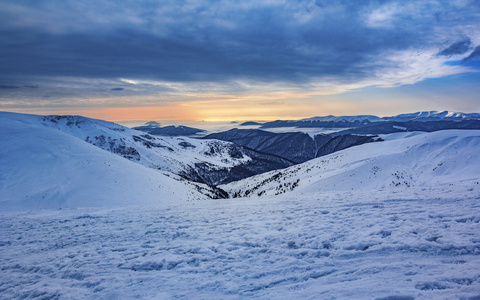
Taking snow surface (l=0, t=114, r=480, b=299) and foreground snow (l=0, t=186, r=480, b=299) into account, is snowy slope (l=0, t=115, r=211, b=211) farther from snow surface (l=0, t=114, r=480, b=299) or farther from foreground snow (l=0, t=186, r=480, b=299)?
foreground snow (l=0, t=186, r=480, b=299)

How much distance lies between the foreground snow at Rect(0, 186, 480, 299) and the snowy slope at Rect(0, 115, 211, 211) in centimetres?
878

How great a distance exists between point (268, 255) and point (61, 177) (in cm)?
2483

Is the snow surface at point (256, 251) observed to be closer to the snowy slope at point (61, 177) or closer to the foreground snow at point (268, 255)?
the foreground snow at point (268, 255)

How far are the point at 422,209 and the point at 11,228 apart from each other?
19.8 m

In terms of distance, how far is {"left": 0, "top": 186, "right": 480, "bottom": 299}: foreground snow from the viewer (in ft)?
16.7

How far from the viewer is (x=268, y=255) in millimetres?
6941

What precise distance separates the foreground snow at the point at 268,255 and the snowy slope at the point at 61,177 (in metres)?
8.78

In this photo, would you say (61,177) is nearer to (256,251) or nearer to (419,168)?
(256,251)

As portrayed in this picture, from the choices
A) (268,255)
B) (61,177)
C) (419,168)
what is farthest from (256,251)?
(419,168)

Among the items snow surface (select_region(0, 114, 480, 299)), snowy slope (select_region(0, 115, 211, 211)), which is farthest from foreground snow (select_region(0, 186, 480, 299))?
snowy slope (select_region(0, 115, 211, 211))

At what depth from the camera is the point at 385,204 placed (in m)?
11.2

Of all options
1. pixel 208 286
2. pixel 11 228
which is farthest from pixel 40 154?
pixel 208 286

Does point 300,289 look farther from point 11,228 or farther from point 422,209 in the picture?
point 11,228

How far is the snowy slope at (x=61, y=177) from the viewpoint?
1959 cm
